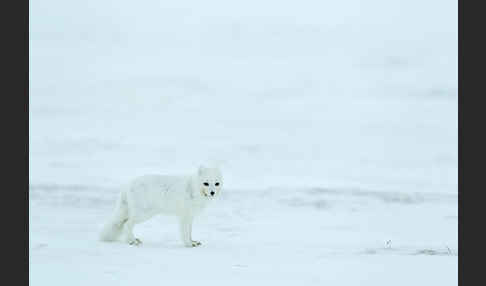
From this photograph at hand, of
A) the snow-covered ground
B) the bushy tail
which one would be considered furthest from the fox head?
the bushy tail

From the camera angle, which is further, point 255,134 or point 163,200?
point 255,134

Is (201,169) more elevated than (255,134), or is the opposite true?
(255,134)

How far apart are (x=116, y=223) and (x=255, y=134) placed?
28.4ft

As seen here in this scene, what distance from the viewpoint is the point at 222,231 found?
8867mm

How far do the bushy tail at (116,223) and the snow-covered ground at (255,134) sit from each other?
0.84 ft

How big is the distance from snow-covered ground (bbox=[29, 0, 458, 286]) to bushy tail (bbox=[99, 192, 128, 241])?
25cm

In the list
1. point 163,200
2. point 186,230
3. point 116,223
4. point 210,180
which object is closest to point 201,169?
point 210,180

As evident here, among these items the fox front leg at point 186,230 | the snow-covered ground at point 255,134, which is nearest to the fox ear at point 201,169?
the fox front leg at point 186,230

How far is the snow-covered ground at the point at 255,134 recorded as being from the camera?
21.1 feet

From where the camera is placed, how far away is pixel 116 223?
7.45 meters

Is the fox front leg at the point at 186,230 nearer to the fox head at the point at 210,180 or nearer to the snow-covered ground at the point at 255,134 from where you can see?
the snow-covered ground at the point at 255,134

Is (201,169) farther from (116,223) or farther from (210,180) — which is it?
(116,223)

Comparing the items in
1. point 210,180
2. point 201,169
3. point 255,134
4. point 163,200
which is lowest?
point 163,200

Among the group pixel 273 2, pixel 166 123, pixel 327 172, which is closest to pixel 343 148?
pixel 327 172
